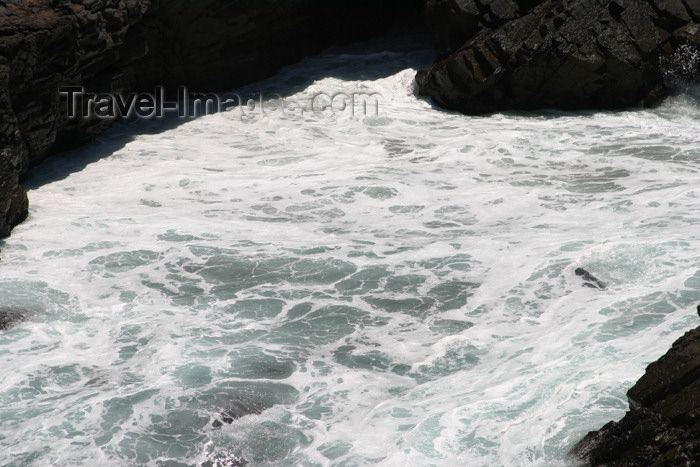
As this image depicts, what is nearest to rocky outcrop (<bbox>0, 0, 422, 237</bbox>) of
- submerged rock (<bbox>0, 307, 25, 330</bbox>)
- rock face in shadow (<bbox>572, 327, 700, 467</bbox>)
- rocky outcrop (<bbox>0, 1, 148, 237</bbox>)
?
rocky outcrop (<bbox>0, 1, 148, 237</bbox>)

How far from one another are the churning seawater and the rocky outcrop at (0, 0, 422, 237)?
2.50 ft

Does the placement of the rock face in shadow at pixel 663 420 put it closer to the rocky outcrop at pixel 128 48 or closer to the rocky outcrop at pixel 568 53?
the rocky outcrop at pixel 128 48

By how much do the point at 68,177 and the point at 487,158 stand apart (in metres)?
6.32

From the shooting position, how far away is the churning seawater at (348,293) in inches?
279

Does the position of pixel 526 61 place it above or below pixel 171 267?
above

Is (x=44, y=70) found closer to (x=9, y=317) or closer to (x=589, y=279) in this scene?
(x=9, y=317)

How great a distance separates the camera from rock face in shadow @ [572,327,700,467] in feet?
17.6

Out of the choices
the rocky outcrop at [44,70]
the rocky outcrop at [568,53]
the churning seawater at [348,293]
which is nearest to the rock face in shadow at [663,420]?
Answer: the churning seawater at [348,293]

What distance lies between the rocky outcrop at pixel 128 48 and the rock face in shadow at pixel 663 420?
7.98 metres

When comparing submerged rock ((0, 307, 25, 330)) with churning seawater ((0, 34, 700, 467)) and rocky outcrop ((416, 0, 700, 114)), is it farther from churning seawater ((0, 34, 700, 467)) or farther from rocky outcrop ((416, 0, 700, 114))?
rocky outcrop ((416, 0, 700, 114))

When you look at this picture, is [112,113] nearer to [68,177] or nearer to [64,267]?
[68,177]

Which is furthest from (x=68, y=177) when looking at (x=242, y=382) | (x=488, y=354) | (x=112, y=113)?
(x=488, y=354)

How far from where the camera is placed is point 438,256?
33.9ft

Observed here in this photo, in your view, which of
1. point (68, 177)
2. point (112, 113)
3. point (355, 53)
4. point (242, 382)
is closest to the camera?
point (242, 382)
